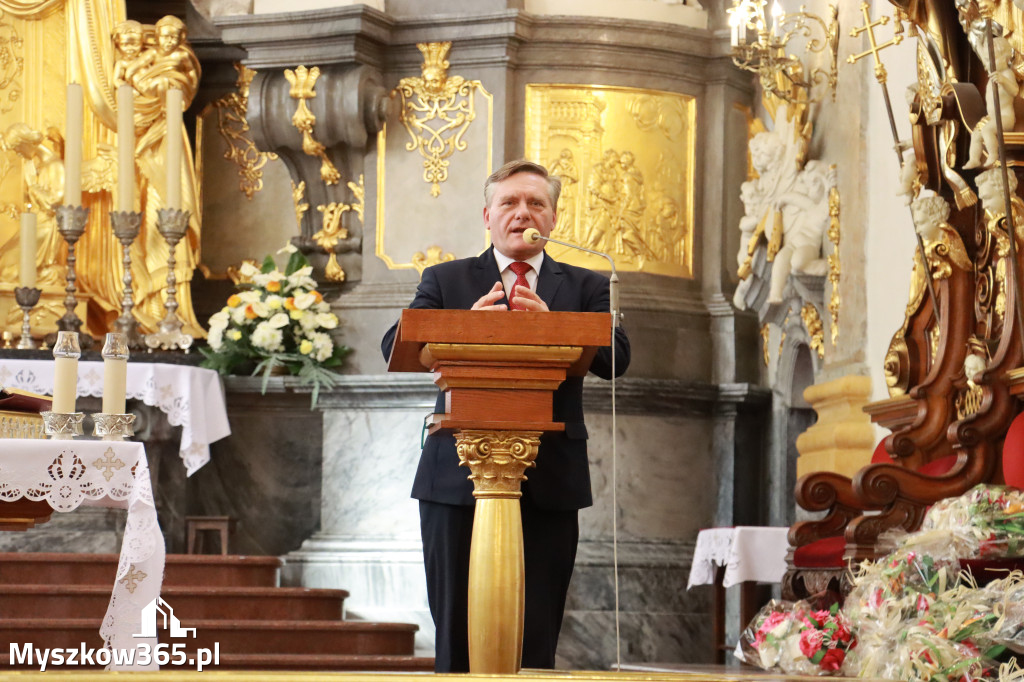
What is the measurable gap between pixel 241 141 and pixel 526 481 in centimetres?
598

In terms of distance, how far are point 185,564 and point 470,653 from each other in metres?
4.54

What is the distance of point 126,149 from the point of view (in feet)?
27.1

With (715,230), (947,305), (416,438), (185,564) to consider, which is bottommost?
(185,564)

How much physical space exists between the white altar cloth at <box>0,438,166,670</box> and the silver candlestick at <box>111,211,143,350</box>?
3563mm

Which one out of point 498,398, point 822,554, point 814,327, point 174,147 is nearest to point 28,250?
point 174,147

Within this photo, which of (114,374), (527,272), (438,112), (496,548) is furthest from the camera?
(438,112)

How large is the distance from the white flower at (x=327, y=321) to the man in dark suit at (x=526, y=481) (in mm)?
4615

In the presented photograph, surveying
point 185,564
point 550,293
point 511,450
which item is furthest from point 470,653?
point 185,564

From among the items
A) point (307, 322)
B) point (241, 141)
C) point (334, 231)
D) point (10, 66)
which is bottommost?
point (307, 322)

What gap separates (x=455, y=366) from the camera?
3.08 metres

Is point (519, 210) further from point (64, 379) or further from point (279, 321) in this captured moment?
point (279, 321)

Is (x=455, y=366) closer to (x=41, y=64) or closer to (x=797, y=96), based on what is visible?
(x=797, y=96)

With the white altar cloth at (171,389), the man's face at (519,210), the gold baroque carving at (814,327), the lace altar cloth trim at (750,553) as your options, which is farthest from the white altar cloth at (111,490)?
the gold baroque carving at (814,327)

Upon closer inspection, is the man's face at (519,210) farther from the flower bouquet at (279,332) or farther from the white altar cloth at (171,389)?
the flower bouquet at (279,332)
